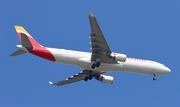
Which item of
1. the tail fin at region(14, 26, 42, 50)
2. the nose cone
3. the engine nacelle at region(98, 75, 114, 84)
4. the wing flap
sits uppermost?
the nose cone

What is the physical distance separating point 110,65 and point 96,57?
2.44m

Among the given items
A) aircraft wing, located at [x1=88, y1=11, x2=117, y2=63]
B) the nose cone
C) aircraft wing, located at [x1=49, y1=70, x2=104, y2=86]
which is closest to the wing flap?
aircraft wing, located at [x1=49, y1=70, x2=104, y2=86]

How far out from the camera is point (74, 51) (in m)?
59.7

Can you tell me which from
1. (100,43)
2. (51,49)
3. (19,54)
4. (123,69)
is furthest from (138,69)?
(19,54)

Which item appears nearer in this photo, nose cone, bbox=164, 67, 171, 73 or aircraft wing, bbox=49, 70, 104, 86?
nose cone, bbox=164, 67, 171, 73

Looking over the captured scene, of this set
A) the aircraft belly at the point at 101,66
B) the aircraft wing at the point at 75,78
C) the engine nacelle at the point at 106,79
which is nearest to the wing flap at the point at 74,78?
the aircraft wing at the point at 75,78

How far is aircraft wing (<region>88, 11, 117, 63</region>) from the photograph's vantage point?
174 ft

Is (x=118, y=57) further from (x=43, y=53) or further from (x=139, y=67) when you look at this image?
(x=43, y=53)

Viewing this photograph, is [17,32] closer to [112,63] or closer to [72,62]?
[72,62]

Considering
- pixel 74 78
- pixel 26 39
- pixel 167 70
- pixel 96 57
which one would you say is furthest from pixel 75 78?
pixel 26 39

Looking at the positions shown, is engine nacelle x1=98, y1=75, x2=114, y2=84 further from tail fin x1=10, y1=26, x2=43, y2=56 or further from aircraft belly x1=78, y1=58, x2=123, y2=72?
tail fin x1=10, y1=26, x2=43, y2=56

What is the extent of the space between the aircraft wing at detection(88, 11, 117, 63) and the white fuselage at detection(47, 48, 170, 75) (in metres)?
1.03

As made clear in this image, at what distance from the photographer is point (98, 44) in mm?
57094

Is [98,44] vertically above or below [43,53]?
above
